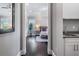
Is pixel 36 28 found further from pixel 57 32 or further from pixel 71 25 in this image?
pixel 71 25

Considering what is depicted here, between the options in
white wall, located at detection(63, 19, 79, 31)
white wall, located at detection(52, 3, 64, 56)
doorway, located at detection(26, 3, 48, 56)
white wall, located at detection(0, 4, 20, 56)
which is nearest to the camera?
white wall, located at detection(0, 4, 20, 56)

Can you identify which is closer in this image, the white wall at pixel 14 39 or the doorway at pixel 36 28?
the white wall at pixel 14 39

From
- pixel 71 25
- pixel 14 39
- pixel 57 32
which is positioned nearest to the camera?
pixel 14 39

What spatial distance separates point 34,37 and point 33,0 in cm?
80

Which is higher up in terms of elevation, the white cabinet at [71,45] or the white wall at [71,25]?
the white wall at [71,25]

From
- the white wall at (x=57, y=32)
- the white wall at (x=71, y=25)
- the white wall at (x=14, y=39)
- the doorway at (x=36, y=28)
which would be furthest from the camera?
the white wall at (x=71, y=25)

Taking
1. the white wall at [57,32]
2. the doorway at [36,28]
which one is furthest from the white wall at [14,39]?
the white wall at [57,32]

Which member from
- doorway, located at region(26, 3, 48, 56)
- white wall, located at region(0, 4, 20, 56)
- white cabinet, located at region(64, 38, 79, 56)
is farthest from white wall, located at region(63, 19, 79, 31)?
white wall, located at region(0, 4, 20, 56)

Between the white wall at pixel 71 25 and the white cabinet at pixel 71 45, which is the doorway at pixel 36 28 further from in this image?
the white wall at pixel 71 25

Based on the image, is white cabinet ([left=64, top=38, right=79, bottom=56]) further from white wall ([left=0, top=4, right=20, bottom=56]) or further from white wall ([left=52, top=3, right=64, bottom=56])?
white wall ([left=0, top=4, right=20, bottom=56])

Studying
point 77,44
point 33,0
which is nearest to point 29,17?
point 33,0

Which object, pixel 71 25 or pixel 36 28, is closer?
pixel 36 28

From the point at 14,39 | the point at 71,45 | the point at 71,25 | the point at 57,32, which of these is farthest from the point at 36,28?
the point at 71,25

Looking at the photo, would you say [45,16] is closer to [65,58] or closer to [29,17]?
[29,17]
